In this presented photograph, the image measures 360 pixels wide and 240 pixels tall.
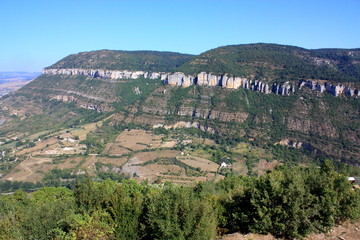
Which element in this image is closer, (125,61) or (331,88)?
(331,88)

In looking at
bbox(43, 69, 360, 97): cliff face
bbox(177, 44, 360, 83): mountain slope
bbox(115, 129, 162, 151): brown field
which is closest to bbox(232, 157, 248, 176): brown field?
bbox(115, 129, 162, 151): brown field

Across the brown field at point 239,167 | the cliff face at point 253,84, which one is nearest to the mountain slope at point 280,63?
the cliff face at point 253,84

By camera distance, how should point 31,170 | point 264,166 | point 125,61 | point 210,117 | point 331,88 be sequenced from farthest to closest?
1. point 125,61
2. point 210,117
3. point 331,88
4. point 264,166
5. point 31,170

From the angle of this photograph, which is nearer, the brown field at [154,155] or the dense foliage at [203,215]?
the dense foliage at [203,215]

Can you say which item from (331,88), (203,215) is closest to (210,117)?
(331,88)

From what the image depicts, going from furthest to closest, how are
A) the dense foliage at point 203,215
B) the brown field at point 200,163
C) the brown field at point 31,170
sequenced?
the brown field at point 200,163
the brown field at point 31,170
the dense foliage at point 203,215

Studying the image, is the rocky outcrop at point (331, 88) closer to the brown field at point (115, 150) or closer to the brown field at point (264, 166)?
the brown field at point (264, 166)

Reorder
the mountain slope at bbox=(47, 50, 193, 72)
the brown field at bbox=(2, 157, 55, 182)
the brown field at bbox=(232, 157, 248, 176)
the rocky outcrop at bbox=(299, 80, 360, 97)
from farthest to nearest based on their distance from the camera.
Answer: the mountain slope at bbox=(47, 50, 193, 72) → the rocky outcrop at bbox=(299, 80, 360, 97) → the brown field at bbox=(232, 157, 248, 176) → the brown field at bbox=(2, 157, 55, 182)

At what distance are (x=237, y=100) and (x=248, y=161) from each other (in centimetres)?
3635

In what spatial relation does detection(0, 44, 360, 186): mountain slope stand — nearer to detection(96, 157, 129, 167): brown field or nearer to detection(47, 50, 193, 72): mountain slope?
detection(96, 157, 129, 167): brown field

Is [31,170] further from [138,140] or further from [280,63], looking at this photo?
[280,63]

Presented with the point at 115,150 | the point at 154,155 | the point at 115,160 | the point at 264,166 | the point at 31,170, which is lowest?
the point at 31,170

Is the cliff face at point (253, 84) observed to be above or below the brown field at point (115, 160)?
above

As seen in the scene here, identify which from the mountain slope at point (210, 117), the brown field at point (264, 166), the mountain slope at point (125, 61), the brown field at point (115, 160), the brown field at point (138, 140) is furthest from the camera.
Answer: the mountain slope at point (125, 61)
